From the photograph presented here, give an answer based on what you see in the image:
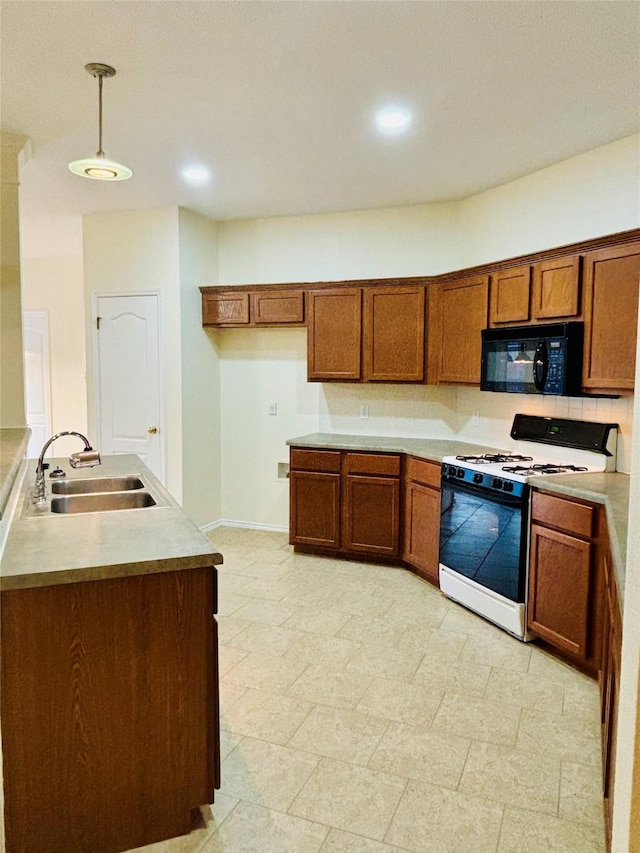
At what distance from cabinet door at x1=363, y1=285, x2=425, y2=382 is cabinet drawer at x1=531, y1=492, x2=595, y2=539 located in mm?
1624

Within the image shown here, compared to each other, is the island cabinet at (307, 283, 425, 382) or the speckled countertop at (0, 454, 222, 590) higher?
the island cabinet at (307, 283, 425, 382)

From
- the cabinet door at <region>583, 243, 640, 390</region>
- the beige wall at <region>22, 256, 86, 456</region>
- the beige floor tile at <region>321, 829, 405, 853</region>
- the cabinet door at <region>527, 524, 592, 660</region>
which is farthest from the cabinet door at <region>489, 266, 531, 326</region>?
the beige wall at <region>22, 256, 86, 456</region>

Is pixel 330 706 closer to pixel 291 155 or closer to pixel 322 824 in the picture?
pixel 322 824

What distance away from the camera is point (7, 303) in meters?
3.48

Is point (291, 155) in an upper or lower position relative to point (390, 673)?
upper

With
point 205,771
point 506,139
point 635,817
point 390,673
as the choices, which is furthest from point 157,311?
point 635,817

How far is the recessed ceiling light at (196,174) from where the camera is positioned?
12.2 ft

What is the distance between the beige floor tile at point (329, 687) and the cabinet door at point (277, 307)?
285 centimetres

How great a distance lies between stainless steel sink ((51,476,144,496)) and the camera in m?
2.99

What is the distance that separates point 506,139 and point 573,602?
98.8 inches

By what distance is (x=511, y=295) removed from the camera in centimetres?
359

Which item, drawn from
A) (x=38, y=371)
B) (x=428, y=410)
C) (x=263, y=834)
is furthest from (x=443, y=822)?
(x=38, y=371)

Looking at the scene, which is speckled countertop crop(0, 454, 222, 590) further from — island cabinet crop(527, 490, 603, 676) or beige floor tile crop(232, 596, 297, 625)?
island cabinet crop(527, 490, 603, 676)

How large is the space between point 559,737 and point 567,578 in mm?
750
